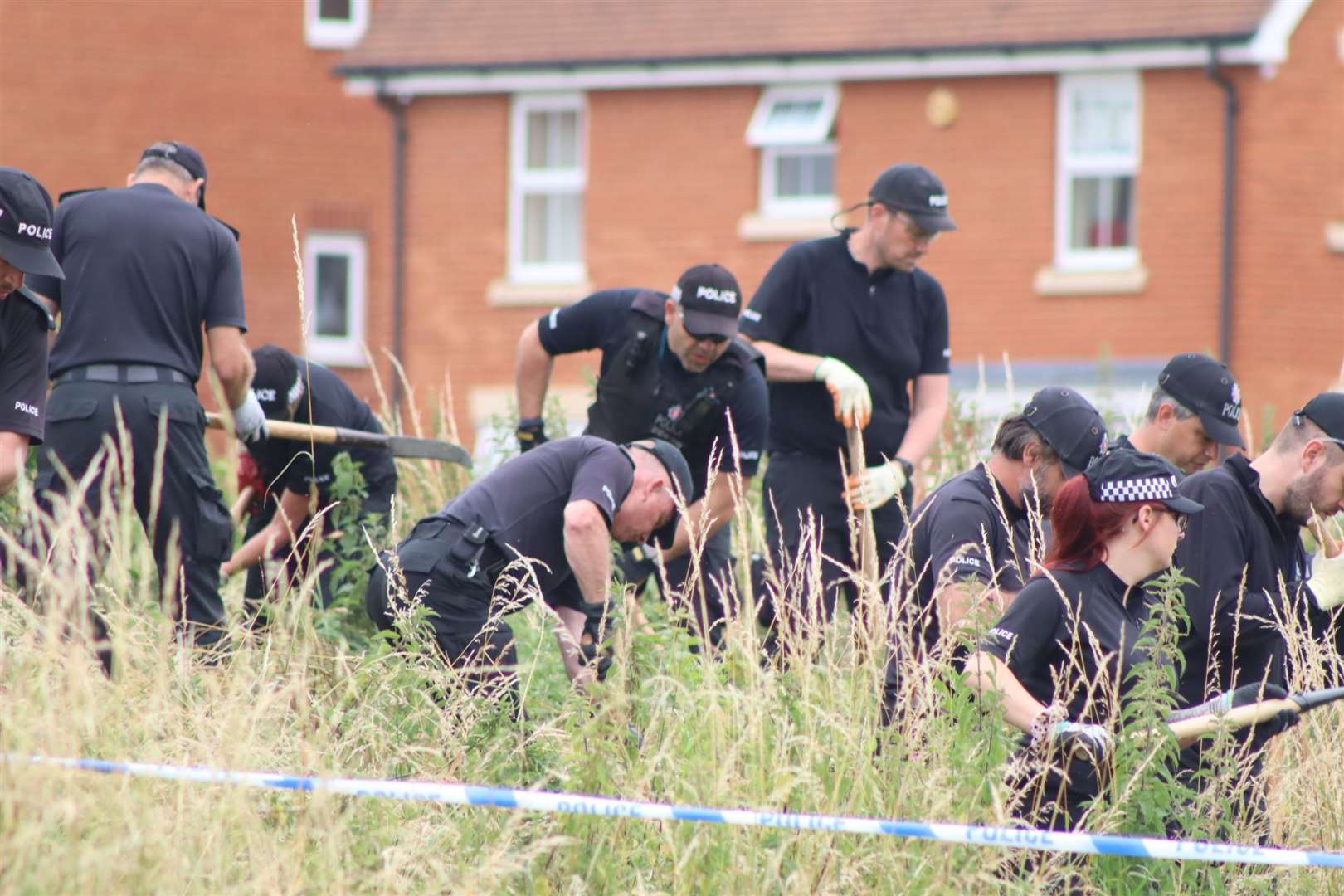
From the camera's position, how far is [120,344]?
6.59m

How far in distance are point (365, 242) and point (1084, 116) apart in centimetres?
870

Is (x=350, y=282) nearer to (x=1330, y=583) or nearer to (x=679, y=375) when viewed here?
(x=679, y=375)

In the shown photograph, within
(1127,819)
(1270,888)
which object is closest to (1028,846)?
(1127,819)

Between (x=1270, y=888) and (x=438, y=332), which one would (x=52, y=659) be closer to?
(x=1270, y=888)

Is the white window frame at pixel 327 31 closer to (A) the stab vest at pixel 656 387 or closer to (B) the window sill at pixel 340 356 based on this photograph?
(B) the window sill at pixel 340 356

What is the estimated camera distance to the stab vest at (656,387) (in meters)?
7.47

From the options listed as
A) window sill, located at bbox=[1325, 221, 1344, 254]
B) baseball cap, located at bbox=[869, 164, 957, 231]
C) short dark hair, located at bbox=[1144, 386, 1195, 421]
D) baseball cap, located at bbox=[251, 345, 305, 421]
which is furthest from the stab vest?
window sill, located at bbox=[1325, 221, 1344, 254]

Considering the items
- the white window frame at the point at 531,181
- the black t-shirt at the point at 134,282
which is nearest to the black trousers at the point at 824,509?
the black t-shirt at the point at 134,282

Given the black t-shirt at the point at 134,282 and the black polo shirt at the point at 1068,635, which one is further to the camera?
the black t-shirt at the point at 134,282

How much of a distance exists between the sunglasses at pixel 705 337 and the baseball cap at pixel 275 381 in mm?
1543

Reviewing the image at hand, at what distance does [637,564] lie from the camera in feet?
25.6

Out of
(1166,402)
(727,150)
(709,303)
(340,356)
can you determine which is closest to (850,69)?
(727,150)

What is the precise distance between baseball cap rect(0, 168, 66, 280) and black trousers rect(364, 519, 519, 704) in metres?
1.35

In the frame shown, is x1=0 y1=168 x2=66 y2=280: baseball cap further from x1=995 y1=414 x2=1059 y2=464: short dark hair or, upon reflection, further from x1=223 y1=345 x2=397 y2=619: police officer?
x1=995 y1=414 x2=1059 y2=464: short dark hair
